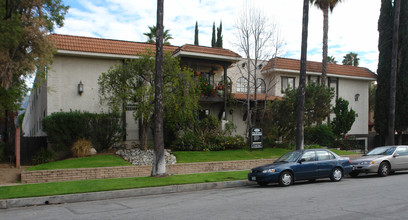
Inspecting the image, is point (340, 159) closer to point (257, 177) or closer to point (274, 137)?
point (257, 177)

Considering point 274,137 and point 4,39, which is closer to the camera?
point 4,39

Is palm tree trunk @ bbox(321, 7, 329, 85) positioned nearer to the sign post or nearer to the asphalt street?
the sign post

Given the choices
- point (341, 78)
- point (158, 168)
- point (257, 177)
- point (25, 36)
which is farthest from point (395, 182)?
point (341, 78)

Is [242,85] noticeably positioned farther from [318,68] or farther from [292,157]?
[292,157]

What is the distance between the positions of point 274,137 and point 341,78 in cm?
1103

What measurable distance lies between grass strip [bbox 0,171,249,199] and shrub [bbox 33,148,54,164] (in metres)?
Result: 6.03

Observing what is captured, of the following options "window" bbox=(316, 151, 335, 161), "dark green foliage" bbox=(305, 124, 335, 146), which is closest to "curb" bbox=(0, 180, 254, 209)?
"window" bbox=(316, 151, 335, 161)

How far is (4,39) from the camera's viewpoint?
13969 mm

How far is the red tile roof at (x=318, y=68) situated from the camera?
87.7 feet

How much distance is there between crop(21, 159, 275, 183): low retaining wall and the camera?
14039 mm

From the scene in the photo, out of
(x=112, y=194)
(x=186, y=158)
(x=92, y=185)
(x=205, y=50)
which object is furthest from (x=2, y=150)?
(x=205, y=50)

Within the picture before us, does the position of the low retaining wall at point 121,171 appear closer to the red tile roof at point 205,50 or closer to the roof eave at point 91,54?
the red tile roof at point 205,50

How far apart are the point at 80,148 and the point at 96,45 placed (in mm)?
6631

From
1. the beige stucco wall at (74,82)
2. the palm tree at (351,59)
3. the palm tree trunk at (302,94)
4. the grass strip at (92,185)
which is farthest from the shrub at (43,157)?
the palm tree at (351,59)
